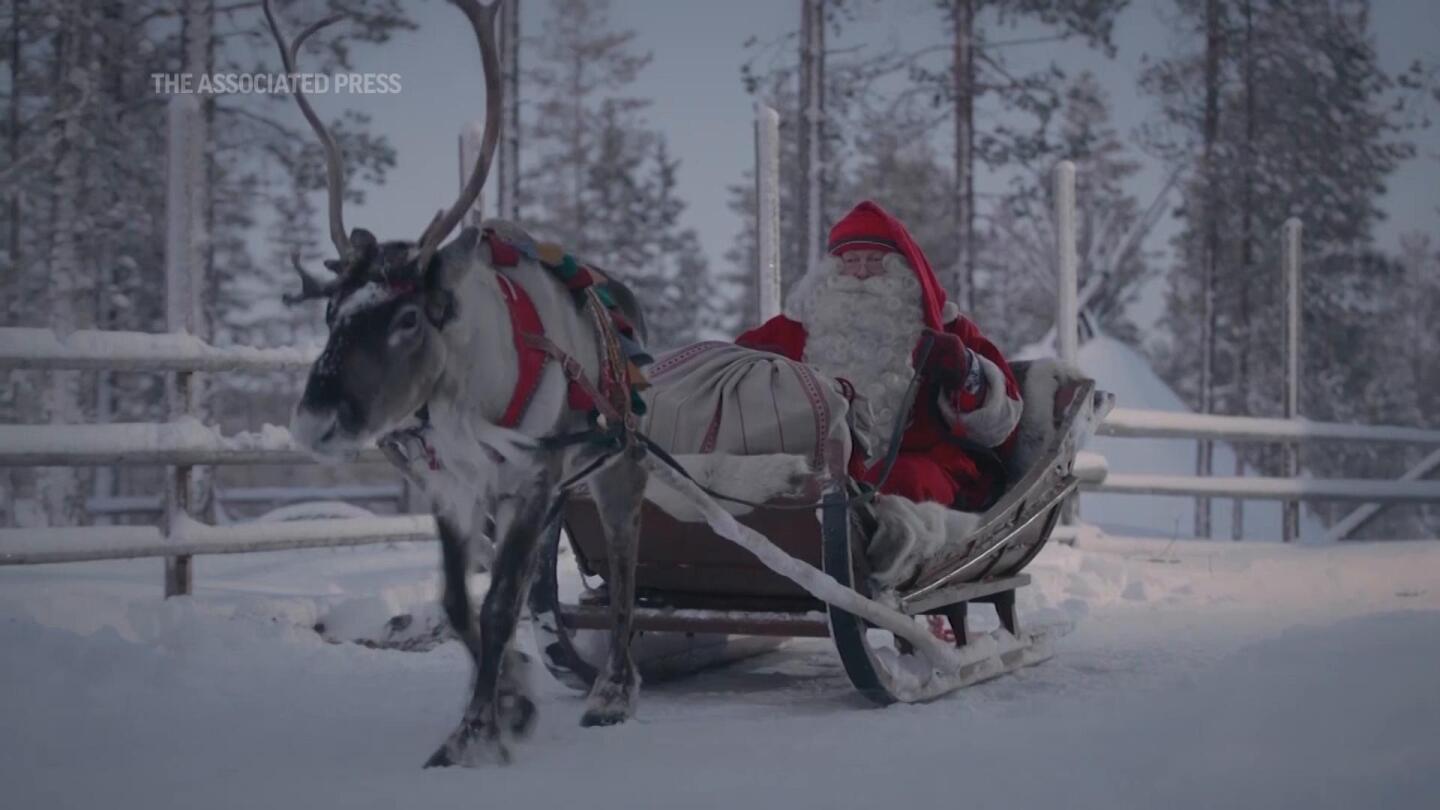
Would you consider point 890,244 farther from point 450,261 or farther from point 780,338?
point 450,261

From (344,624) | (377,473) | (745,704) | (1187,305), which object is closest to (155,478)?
(377,473)

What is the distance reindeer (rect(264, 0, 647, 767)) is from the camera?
3.02 m

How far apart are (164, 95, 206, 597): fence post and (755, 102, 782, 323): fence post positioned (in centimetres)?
295

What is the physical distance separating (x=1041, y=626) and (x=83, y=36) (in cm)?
1216

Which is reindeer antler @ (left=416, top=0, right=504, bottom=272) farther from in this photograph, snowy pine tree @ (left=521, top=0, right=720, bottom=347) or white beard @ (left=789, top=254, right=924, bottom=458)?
snowy pine tree @ (left=521, top=0, right=720, bottom=347)

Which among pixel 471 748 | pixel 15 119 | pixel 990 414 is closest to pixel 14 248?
pixel 15 119

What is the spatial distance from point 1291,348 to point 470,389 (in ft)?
32.6

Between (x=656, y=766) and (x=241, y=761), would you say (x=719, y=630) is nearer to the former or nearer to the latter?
(x=656, y=766)

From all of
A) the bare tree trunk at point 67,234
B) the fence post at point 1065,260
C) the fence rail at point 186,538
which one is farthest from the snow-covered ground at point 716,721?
the bare tree trunk at point 67,234

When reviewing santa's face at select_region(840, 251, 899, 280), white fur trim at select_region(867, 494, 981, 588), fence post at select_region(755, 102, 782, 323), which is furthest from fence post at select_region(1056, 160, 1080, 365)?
white fur trim at select_region(867, 494, 981, 588)

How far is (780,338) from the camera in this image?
5195 mm

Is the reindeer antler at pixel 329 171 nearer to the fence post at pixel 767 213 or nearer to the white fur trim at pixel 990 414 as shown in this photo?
the white fur trim at pixel 990 414

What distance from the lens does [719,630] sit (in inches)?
160

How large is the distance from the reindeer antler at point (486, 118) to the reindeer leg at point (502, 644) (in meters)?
0.62
